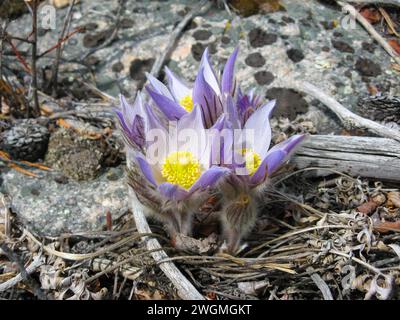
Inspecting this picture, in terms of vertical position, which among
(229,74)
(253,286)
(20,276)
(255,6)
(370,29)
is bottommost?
(253,286)

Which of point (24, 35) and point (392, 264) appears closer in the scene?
point (392, 264)

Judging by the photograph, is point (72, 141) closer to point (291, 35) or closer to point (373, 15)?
point (291, 35)

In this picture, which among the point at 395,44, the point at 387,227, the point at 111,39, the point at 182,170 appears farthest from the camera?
the point at 111,39

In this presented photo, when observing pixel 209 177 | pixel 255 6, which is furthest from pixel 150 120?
pixel 255 6

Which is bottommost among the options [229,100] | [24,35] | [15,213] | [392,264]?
[392,264]

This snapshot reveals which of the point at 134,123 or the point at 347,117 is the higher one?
the point at 134,123

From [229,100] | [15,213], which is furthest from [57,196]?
[229,100]

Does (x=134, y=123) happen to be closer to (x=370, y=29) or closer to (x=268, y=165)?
(x=268, y=165)
